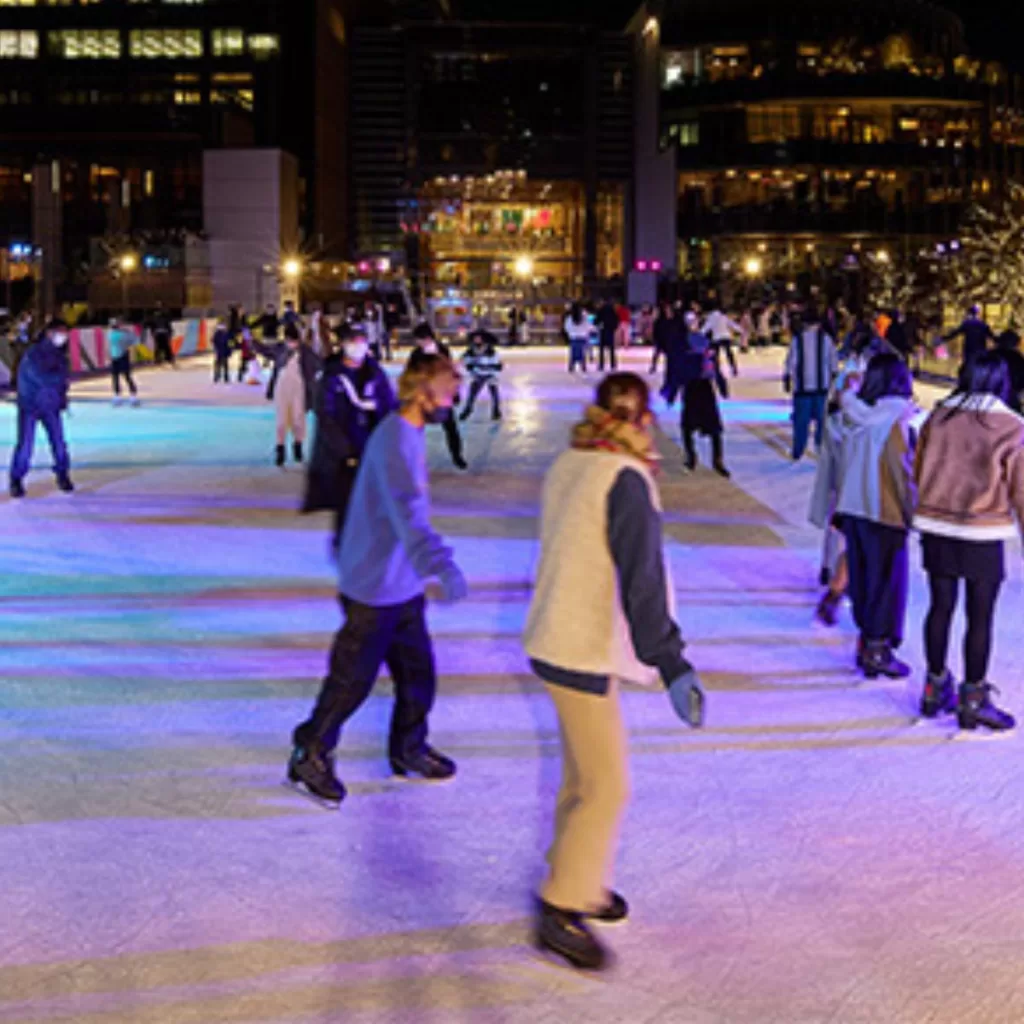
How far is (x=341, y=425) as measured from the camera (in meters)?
9.19

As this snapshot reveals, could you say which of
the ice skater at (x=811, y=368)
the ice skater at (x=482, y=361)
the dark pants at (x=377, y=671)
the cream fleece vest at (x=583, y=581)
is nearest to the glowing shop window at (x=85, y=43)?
the ice skater at (x=482, y=361)

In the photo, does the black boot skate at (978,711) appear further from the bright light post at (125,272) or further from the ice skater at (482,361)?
the bright light post at (125,272)

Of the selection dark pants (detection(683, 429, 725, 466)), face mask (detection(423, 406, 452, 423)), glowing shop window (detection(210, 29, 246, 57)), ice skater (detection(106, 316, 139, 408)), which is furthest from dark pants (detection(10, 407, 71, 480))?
glowing shop window (detection(210, 29, 246, 57))

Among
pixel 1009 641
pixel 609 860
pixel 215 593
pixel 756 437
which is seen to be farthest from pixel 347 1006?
pixel 756 437

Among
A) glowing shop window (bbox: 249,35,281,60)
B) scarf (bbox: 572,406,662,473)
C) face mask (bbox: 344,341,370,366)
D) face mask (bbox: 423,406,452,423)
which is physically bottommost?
face mask (bbox: 344,341,370,366)

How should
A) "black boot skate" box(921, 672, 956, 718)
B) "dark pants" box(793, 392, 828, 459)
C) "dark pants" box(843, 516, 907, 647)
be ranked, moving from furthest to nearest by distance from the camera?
"dark pants" box(793, 392, 828, 459) → "dark pants" box(843, 516, 907, 647) → "black boot skate" box(921, 672, 956, 718)

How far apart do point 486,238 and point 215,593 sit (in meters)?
82.5

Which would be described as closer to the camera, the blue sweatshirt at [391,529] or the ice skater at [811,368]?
the blue sweatshirt at [391,529]

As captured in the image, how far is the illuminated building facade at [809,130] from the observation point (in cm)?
9269

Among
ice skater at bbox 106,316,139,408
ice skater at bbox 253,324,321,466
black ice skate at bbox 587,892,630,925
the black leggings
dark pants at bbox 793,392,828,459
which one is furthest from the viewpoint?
ice skater at bbox 106,316,139,408

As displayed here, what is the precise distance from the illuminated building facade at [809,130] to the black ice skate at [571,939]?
3478 inches

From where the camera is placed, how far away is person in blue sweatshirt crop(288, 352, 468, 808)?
18.9 feet

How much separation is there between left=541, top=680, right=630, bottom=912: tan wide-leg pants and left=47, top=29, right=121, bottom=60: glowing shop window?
330 feet

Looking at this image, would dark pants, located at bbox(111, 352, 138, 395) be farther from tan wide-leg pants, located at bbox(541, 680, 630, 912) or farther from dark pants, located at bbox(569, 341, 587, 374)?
tan wide-leg pants, located at bbox(541, 680, 630, 912)
